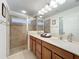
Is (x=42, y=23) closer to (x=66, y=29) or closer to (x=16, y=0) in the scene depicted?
(x=66, y=29)

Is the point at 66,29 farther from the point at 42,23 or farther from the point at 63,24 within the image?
the point at 42,23

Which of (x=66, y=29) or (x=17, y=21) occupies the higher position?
(x=17, y=21)

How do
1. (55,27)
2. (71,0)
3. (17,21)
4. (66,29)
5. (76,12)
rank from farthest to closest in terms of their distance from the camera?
(17,21)
(55,27)
(66,29)
(76,12)
(71,0)

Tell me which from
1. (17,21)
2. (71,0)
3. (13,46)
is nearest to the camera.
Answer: (71,0)

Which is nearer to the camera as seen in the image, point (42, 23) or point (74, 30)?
point (74, 30)

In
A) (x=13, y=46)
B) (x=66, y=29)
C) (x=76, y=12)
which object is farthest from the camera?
(x=13, y=46)

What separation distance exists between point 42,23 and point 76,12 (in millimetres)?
2068

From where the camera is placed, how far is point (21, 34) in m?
4.50

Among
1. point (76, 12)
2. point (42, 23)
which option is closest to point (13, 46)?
point (42, 23)

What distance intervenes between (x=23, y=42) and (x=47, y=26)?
1.61 m

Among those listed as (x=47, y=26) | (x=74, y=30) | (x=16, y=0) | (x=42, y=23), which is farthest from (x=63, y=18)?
(x=16, y=0)

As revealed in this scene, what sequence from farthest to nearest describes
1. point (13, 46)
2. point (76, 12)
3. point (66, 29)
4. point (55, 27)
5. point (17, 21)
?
point (17, 21), point (13, 46), point (55, 27), point (66, 29), point (76, 12)

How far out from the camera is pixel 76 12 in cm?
283

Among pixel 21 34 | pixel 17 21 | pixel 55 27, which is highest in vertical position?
pixel 17 21
